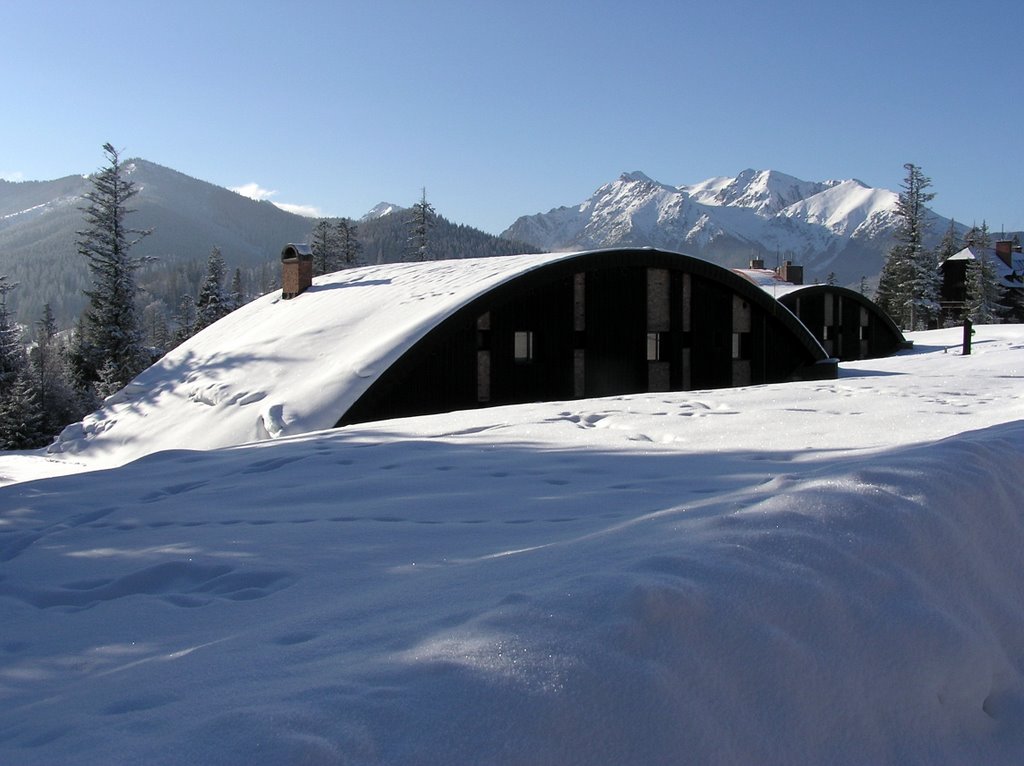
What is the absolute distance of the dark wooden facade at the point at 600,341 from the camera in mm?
19578

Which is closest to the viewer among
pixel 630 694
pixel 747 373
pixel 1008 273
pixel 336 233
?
pixel 630 694

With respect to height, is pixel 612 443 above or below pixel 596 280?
below

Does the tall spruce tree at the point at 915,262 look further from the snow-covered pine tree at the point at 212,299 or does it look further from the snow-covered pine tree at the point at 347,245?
the snow-covered pine tree at the point at 212,299

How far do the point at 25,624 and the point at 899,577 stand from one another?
4302 mm

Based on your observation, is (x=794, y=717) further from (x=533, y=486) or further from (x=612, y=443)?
(x=612, y=443)

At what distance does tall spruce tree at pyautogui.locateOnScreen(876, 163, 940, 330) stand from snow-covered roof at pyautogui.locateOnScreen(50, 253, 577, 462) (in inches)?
1952

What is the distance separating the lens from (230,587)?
14.3 feet

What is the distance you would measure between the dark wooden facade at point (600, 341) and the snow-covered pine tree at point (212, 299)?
39.2 metres

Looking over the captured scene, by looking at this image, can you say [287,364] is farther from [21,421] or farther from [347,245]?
[347,245]

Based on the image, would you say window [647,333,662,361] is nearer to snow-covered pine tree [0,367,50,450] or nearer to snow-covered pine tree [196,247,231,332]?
snow-covered pine tree [0,367,50,450]

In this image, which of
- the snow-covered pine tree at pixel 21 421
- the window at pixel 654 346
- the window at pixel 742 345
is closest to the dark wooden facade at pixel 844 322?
the window at pixel 742 345

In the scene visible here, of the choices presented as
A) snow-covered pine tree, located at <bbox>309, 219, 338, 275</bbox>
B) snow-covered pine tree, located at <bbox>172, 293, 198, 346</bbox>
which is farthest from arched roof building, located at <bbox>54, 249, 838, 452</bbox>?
snow-covered pine tree, located at <bbox>172, 293, 198, 346</bbox>

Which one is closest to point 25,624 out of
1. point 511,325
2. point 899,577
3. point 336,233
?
point 899,577

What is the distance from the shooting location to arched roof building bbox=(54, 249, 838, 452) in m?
18.4
